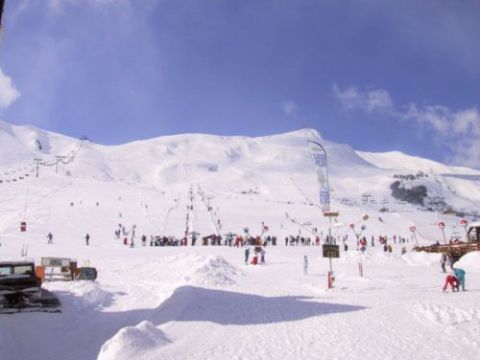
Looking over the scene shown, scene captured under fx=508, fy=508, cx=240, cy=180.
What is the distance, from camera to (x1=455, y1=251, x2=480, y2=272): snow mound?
93.2ft

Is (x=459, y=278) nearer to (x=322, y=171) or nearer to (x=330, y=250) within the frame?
(x=330, y=250)

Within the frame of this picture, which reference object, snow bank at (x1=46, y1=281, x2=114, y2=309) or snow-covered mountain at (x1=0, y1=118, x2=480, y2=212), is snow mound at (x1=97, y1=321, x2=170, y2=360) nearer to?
snow bank at (x1=46, y1=281, x2=114, y2=309)

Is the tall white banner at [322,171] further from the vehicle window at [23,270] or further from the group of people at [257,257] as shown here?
the vehicle window at [23,270]

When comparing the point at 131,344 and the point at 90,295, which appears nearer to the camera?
the point at 131,344

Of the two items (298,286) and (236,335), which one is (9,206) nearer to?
(298,286)

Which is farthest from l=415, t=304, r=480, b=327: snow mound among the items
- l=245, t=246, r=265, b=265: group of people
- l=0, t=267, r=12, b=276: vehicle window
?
l=245, t=246, r=265, b=265: group of people

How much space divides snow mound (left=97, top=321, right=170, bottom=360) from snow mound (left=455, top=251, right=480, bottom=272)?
2284cm

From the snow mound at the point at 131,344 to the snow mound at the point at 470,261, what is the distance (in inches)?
899

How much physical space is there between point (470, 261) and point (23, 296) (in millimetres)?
24710

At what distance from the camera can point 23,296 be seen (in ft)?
46.0

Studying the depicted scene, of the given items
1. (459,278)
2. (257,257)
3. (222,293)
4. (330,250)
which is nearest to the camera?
(222,293)

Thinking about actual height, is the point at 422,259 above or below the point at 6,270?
above

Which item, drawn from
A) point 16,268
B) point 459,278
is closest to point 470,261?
point 459,278

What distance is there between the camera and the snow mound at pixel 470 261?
28414mm
